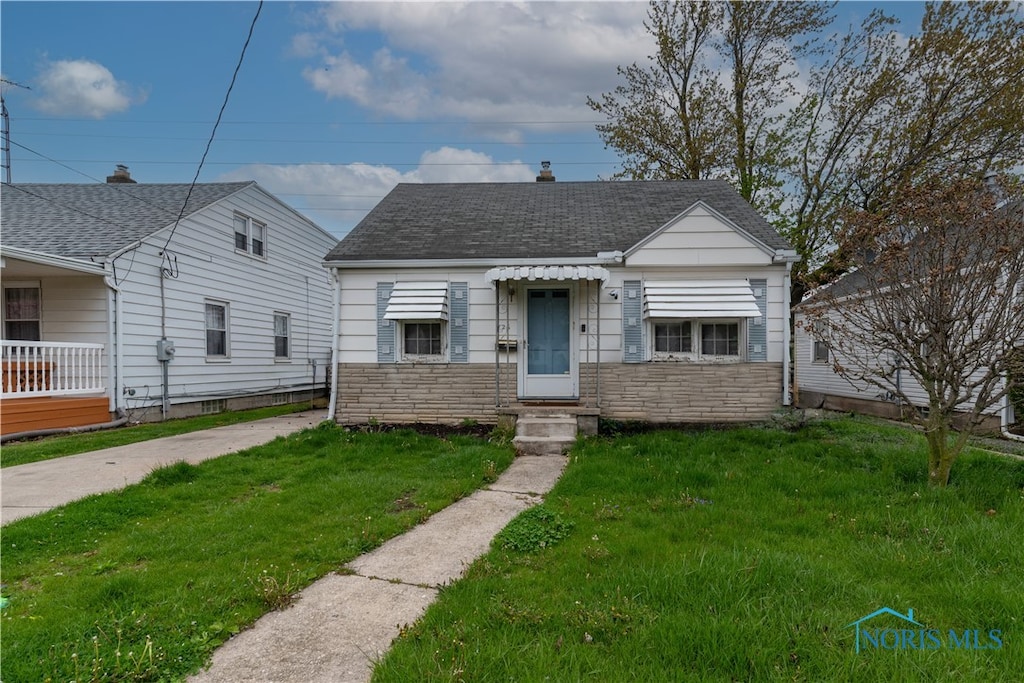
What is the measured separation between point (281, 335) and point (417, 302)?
814cm

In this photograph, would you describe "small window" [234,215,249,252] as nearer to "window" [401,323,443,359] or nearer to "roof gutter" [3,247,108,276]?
"roof gutter" [3,247,108,276]

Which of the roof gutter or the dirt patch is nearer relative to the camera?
the roof gutter

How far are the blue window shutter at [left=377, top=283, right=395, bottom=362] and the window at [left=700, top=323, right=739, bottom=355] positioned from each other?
5450 mm

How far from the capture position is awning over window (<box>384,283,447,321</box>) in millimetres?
8117

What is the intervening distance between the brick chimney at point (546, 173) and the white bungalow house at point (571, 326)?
5.61 metres

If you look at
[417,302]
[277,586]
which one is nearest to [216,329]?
[417,302]

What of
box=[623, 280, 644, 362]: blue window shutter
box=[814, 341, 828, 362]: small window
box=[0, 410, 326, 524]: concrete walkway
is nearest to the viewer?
box=[0, 410, 326, 524]: concrete walkway

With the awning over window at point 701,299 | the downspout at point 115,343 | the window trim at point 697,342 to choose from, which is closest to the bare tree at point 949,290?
the awning over window at point 701,299

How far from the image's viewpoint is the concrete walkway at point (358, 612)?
2217mm

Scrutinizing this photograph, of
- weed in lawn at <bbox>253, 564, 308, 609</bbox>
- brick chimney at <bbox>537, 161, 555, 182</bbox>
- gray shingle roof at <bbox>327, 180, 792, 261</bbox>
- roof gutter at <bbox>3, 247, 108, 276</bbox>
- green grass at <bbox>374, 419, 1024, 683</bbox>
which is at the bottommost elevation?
weed in lawn at <bbox>253, 564, 308, 609</bbox>

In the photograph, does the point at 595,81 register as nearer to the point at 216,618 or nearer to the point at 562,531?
the point at 562,531

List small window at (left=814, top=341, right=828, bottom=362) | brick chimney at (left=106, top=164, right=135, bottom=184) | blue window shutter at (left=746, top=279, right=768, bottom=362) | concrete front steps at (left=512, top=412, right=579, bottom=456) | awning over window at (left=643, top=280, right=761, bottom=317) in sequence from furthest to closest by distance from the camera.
A: small window at (left=814, top=341, right=828, bottom=362) → brick chimney at (left=106, top=164, right=135, bottom=184) → blue window shutter at (left=746, top=279, right=768, bottom=362) → awning over window at (left=643, top=280, right=761, bottom=317) → concrete front steps at (left=512, top=412, right=579, bottom=456)

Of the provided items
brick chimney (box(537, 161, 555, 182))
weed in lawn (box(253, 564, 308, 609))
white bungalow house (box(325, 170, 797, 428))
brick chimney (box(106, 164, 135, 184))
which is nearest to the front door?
white bungalow house (box(325, 170, 797, 428))

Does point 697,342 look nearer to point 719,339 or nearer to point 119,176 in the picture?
point 719,339
